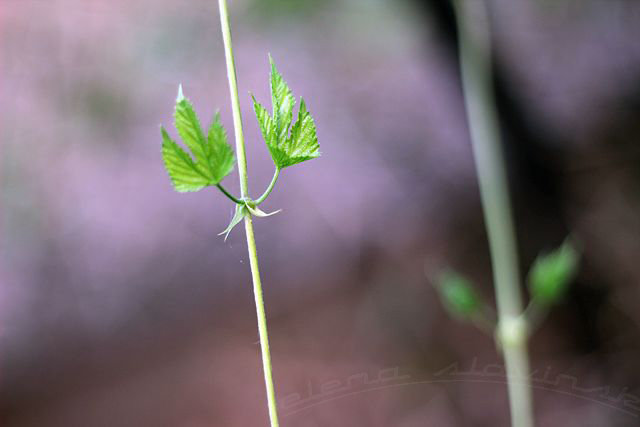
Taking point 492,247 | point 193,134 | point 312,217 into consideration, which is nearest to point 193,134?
point 193,134

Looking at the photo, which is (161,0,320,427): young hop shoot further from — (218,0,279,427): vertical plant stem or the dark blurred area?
the dark blurred area

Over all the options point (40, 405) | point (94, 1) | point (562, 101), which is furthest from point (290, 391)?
point (94, 1)

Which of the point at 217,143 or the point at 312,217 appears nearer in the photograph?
the point at 217,143

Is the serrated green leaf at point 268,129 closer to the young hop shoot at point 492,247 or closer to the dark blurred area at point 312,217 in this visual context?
the young hop shoot at point 492,247

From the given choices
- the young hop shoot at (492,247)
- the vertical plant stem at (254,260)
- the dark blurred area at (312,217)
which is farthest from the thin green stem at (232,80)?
the dark blurred area at (312,217)

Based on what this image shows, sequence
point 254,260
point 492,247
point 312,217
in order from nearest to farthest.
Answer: point 254,260, point 492,247, point 312,217

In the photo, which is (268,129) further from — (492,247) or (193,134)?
(492,247)

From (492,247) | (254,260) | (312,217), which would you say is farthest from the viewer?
(312,217)

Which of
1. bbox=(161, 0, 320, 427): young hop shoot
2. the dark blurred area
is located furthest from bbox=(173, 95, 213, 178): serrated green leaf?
the dark blurred area
